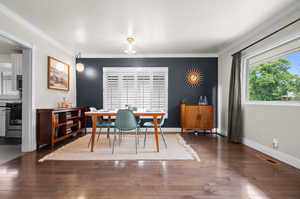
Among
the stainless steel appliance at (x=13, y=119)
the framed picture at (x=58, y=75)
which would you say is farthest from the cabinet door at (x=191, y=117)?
the stainless steel appliance at (x=13, y=119)

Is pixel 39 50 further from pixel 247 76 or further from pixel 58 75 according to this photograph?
pixel 247 76

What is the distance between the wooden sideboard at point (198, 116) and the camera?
181 inches

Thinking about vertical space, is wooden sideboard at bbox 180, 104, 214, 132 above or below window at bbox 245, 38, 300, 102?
below

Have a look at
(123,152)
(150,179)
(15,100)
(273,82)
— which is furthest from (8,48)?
(273,82)

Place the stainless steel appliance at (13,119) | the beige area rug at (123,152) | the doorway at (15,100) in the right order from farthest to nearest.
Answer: the stainless steel appliance at (13,119) → the doorway at (15,100) → the beige area rug at (123,152)

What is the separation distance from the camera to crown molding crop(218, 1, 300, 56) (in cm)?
241

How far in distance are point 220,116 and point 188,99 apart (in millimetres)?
1087

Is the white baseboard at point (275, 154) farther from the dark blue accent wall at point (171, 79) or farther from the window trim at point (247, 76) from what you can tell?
the dark blue accent wall at point (171, 79)


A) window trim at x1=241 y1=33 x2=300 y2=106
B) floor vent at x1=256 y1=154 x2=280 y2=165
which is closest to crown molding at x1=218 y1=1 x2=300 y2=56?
window trim at x1=241 y1=33 x2=300 y2=106

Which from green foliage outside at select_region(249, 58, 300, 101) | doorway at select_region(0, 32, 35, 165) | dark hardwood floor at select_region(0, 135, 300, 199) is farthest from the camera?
doorway at select_region(0, 32, 35, 165)

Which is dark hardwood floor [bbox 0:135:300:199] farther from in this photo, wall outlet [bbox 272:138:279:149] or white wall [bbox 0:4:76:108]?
white wall [bbox 0:4:76:108]

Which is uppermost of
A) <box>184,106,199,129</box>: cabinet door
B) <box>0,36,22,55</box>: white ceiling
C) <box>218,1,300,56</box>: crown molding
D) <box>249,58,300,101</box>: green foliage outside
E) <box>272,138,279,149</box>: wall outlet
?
<box>0,36,22,55</box>: white ceiling

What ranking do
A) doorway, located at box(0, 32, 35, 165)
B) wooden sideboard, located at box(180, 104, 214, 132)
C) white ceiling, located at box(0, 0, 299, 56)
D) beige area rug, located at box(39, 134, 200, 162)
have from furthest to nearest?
wooden sideboard, located at box(180, 104, 214, 132)
doorway, located at box(0, 32, 35, 165)
beige area rug, located at box(39, 134, 200, 162)
white ceiling, located at box(0, 0, 299, 56)

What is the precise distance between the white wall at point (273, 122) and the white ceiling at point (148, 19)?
9.5 inches
